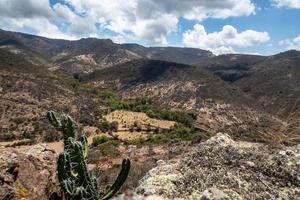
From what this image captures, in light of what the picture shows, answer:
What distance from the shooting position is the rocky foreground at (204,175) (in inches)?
218

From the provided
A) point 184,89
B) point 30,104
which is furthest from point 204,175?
point 184,89

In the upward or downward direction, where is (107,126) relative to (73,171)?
downward

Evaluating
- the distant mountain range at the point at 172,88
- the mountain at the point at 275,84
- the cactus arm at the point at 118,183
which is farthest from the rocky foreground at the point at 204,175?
the mountain at the point at 275,84

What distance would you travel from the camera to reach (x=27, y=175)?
6211 mm

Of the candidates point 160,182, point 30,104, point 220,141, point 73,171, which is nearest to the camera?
point 73,171

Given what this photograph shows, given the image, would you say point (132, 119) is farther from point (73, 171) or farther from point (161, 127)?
point (73, 171)

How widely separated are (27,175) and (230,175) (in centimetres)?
309

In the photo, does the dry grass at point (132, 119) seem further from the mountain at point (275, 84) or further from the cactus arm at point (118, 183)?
the cactus arm at point (118, 183)

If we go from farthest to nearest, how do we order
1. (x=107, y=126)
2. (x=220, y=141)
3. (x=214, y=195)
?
(x=107, y=126)
(x=220, y=141)
(x=214, y=195)

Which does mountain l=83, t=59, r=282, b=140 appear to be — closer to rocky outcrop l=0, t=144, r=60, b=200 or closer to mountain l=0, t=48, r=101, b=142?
mountain l=0, t=48, r=101, b=142

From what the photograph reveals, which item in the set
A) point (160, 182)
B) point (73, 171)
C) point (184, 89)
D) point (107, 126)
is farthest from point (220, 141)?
point (184, 89)

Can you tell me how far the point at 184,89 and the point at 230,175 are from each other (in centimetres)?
8467

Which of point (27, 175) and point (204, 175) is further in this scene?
point (27, 175)

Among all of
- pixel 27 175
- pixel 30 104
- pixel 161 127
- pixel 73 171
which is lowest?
pixel 161 127
